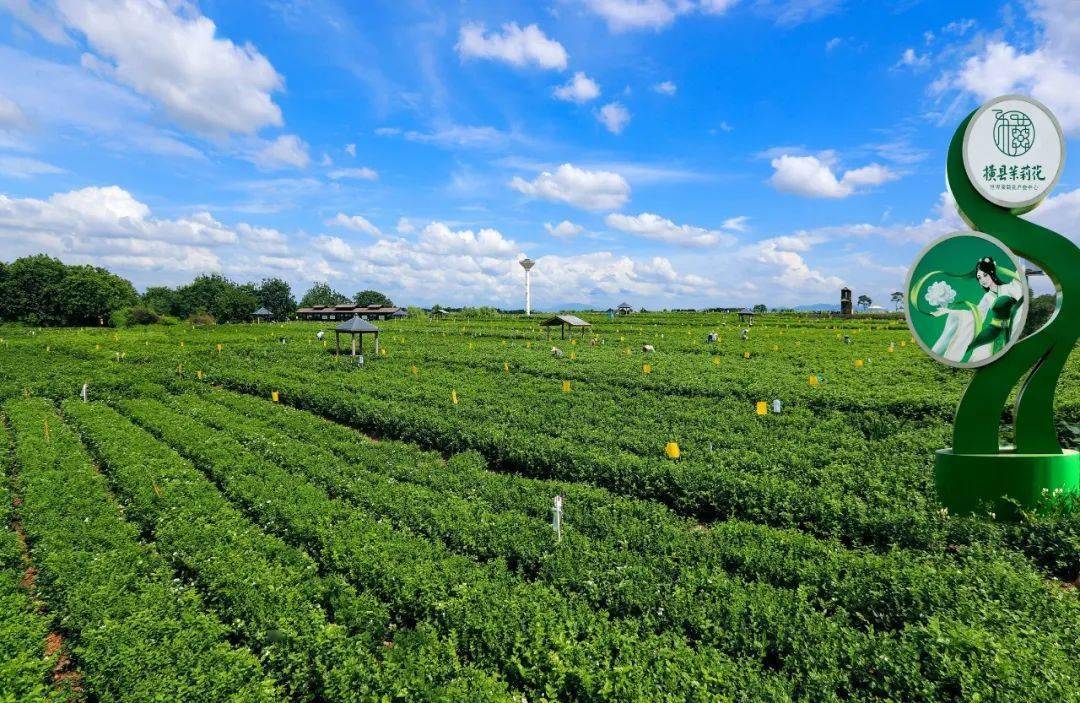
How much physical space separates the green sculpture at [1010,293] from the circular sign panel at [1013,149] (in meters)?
0.02

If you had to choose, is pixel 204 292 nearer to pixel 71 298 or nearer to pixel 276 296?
pixel 276 296

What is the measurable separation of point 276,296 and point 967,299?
142 meters

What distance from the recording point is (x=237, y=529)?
982 centimetres

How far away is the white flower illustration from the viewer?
34.5ft

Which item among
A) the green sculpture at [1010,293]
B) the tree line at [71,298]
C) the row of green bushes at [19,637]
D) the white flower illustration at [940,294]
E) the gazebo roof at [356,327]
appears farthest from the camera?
the tree line at [71,298]

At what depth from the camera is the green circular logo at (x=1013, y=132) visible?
1035 cm

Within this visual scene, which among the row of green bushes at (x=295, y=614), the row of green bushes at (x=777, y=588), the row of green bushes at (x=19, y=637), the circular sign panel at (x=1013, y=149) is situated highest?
the circular sign panel at (x=1013, y=149)

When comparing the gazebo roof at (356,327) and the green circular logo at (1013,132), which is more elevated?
the green circular logo at (1013,132)

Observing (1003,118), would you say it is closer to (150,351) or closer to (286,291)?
(150,351)

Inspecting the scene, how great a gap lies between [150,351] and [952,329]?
136ft

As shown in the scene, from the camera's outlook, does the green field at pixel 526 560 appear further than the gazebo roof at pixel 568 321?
No

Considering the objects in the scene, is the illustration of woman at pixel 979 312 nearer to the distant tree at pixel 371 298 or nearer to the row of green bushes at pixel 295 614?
the row of green bushes at pixel 295 614

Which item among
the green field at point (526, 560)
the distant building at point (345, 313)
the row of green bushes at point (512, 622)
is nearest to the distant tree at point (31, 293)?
the distant building at point (345, 313)

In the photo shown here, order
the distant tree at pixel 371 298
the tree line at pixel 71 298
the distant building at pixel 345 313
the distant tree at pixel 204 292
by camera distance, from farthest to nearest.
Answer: the distant tree at pixel 371 298 < the distant tree at pixel 204 292 < the distant building at pixel 345 313 < the tree line at pixel 71 298
